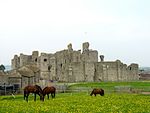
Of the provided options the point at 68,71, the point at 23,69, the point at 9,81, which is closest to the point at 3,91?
the point at 9,81

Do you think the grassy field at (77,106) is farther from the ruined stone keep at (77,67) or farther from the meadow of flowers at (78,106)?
the ruined stone keep at (77,67)

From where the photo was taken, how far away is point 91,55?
9969 cm

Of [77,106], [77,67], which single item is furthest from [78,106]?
[77,67]

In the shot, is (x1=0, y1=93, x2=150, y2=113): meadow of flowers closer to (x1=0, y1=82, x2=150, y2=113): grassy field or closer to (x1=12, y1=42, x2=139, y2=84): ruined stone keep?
(x1=0, y1=82, x2=150, y2=113): grassy field

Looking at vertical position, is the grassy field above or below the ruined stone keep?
below

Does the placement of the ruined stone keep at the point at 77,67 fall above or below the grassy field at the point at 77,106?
above

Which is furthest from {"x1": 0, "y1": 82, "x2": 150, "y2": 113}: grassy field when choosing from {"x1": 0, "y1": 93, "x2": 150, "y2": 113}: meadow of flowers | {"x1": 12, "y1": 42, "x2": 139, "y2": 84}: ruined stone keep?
{"x1": 12, "y1": 42, "x2": 139, "y2": 84}: ruined stone keep

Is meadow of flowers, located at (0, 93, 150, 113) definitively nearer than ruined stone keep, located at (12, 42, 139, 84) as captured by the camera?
Yes

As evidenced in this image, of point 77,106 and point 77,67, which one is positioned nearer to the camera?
point 77,106

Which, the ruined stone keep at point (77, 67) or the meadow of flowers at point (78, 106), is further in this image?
the ruined stone keep at point (77, 67)

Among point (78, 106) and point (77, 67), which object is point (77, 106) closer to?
point (78, 106)

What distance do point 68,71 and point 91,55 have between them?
8253 millimetres

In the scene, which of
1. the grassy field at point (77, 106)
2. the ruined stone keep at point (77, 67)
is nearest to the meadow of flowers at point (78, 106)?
the grassy field at point (77, 106)

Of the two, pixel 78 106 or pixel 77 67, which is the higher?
pixel 77 67
